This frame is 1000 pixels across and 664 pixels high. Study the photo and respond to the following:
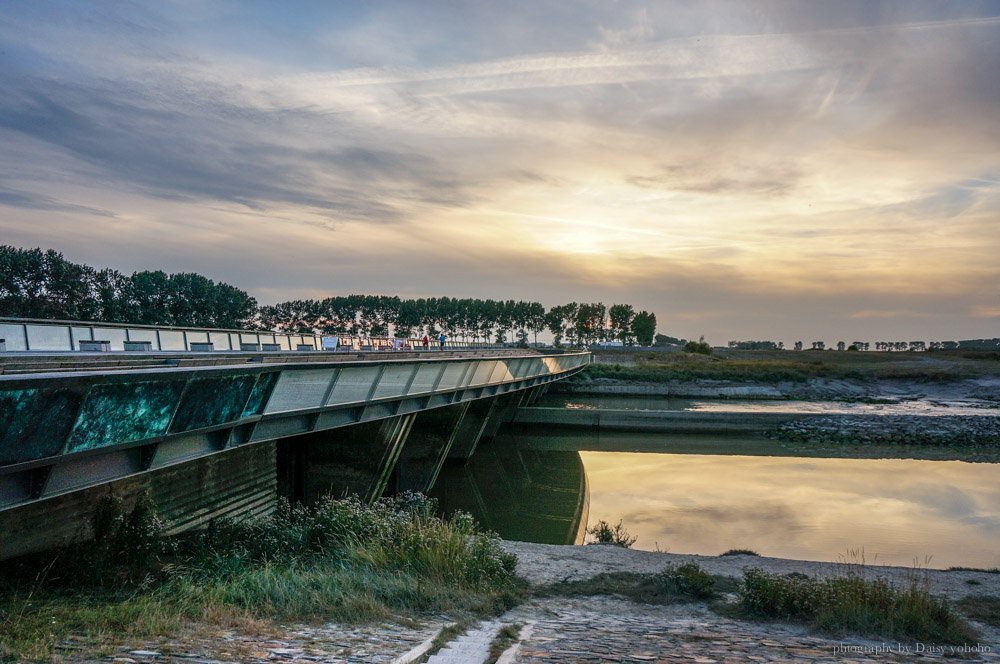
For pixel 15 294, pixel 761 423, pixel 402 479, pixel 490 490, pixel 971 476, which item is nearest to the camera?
Answer: pixel 402 479

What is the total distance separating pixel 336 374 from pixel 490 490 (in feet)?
49.0

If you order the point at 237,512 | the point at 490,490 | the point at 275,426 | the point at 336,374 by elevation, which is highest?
the point at 336,374

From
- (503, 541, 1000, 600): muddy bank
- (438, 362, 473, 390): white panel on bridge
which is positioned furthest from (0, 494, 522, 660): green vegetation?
(438, 362, 473, 390): white panel on bridge

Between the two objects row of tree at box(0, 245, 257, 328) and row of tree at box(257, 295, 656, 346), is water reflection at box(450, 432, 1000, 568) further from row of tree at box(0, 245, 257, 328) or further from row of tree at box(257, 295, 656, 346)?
row of tree at box(257, 295, 656, 346)

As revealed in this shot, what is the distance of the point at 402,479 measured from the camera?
2448 centimetres

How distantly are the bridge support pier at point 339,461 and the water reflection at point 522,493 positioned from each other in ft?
12.7

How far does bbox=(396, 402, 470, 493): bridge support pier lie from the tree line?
53.8 metres

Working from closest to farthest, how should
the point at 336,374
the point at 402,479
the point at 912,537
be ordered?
the point at 336,374 → the point at 912,537 → the point at 402,479

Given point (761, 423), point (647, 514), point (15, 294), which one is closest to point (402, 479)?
point (647, 514)

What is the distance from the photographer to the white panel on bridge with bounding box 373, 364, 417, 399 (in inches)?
617

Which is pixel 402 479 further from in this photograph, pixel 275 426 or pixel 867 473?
pixel 867 473

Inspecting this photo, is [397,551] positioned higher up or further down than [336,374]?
further down

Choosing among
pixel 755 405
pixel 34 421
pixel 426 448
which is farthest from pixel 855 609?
pixel 755 405

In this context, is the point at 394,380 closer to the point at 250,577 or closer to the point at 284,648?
the point at 250,577
